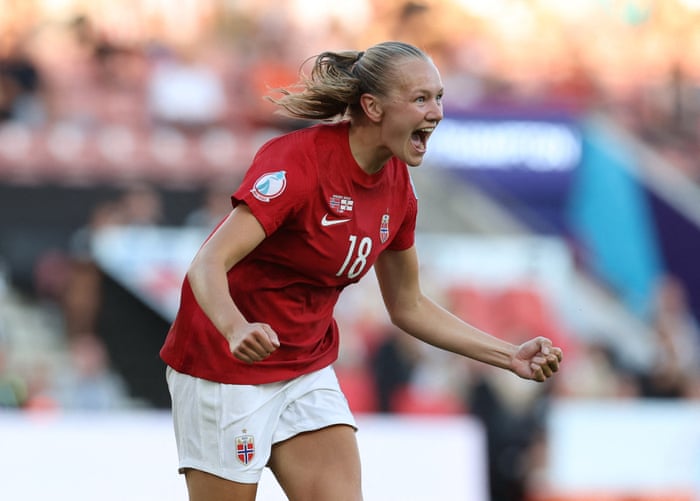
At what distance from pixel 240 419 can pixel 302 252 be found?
559 mm

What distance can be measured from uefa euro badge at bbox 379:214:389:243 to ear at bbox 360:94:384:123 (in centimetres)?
32

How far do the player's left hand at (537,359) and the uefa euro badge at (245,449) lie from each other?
88cm

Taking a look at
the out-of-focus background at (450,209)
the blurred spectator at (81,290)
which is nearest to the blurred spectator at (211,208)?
the out-of-focus background at (450,209)

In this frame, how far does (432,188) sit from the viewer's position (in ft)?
37.7

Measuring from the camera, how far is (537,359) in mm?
3812

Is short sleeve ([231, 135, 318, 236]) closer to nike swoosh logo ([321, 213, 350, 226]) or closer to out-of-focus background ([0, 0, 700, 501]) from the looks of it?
nike swoosh logo ([321, 213, 350, 226])

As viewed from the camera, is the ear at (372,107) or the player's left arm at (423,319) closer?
the ear at (372,107)

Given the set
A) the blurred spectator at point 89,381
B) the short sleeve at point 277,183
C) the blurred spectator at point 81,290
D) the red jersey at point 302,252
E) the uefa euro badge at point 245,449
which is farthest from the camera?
the blurred spectator at point 81,290

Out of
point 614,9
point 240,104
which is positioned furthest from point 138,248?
point 614,9

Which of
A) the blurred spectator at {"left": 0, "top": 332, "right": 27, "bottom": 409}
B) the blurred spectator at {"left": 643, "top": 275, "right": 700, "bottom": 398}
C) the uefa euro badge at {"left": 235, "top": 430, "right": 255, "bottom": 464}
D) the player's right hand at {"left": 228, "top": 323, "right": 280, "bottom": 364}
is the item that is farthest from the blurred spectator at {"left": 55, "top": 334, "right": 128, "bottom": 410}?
the player's right hand at {"left": 228, "top": 323, "right": 280, "bottom": 364}

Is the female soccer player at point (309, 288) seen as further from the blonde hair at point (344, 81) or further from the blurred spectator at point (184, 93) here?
the blurred spectator at point (184, 93)

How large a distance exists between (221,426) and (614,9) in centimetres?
982

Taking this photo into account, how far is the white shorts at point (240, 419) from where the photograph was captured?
374cm

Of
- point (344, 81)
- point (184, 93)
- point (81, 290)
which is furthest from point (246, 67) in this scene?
point (344, 81)
